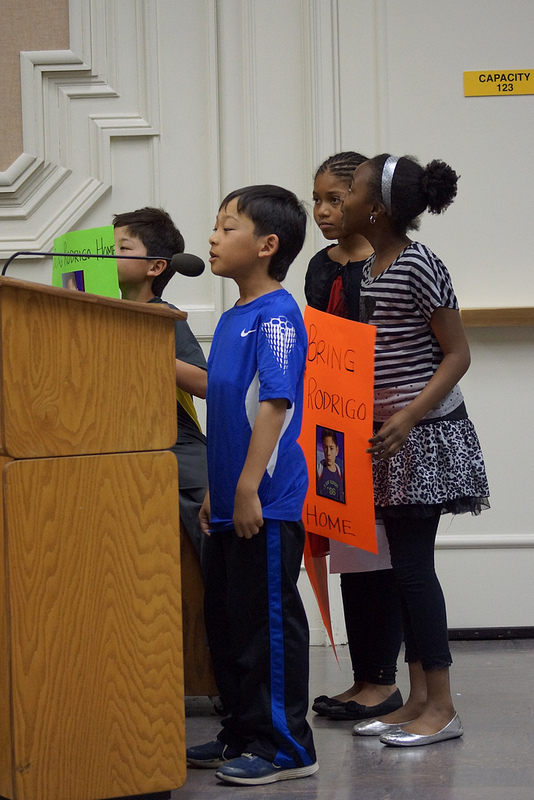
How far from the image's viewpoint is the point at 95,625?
1.36m

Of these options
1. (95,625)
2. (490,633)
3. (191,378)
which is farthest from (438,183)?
(490,633)

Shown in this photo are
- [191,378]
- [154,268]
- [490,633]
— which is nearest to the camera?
[191,378]

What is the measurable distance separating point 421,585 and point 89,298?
91 cm

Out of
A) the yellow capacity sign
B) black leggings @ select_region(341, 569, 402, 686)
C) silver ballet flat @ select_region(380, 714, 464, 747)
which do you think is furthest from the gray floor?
the yellow capacity sign

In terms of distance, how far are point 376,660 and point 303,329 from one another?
0.83m

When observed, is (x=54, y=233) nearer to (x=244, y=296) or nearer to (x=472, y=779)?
(x=244, y=296)

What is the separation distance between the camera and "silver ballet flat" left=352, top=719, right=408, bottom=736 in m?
1.84

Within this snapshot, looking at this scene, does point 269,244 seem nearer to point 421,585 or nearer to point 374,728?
point 421,585

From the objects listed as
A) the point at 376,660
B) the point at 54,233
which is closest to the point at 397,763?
the point at 376,660

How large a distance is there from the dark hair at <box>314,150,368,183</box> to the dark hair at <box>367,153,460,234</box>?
23 cm

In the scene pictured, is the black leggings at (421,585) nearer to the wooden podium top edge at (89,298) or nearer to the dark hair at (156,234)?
the wooden podium top edge at (89,298)

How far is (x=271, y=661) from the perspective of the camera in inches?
61.4

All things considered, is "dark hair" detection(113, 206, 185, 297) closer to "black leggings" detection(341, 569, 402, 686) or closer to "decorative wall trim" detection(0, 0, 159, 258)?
"decorative wall trim" detection(0, 0, 159, 258)

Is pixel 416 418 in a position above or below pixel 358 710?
above
